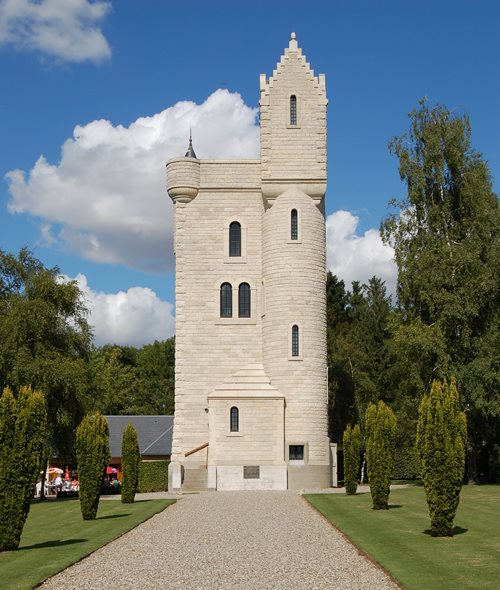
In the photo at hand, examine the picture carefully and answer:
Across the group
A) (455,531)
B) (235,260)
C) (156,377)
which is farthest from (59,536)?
(156,377)

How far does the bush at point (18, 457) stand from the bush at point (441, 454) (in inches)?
309

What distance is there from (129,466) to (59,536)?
11287mm

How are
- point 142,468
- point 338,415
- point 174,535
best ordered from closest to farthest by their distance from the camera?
point 174,535 → point 142,468 → point 338,415

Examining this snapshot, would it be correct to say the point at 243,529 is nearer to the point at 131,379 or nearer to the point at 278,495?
the point at 278,495

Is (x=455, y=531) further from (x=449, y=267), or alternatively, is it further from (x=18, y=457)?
(x=449, y=267)

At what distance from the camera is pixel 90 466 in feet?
75.6

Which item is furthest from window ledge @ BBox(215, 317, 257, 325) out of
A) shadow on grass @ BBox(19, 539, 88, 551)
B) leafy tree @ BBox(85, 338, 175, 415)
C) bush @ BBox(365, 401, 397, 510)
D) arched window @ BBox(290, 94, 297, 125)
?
leafy tree @ BBox(85, 338, 175, 415)

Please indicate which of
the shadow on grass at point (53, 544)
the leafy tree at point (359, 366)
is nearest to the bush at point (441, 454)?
the shadow on grass at point (53, 544)

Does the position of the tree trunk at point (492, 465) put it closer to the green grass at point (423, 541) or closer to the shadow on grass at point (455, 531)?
the green grass at point (423, 541)

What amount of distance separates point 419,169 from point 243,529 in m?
23.3

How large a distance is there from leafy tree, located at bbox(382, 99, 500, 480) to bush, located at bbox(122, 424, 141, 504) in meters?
12.0

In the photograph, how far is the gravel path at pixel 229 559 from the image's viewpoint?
12172 millimetres

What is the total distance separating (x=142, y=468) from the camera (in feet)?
136

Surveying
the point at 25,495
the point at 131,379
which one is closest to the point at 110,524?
the point at 25,495
